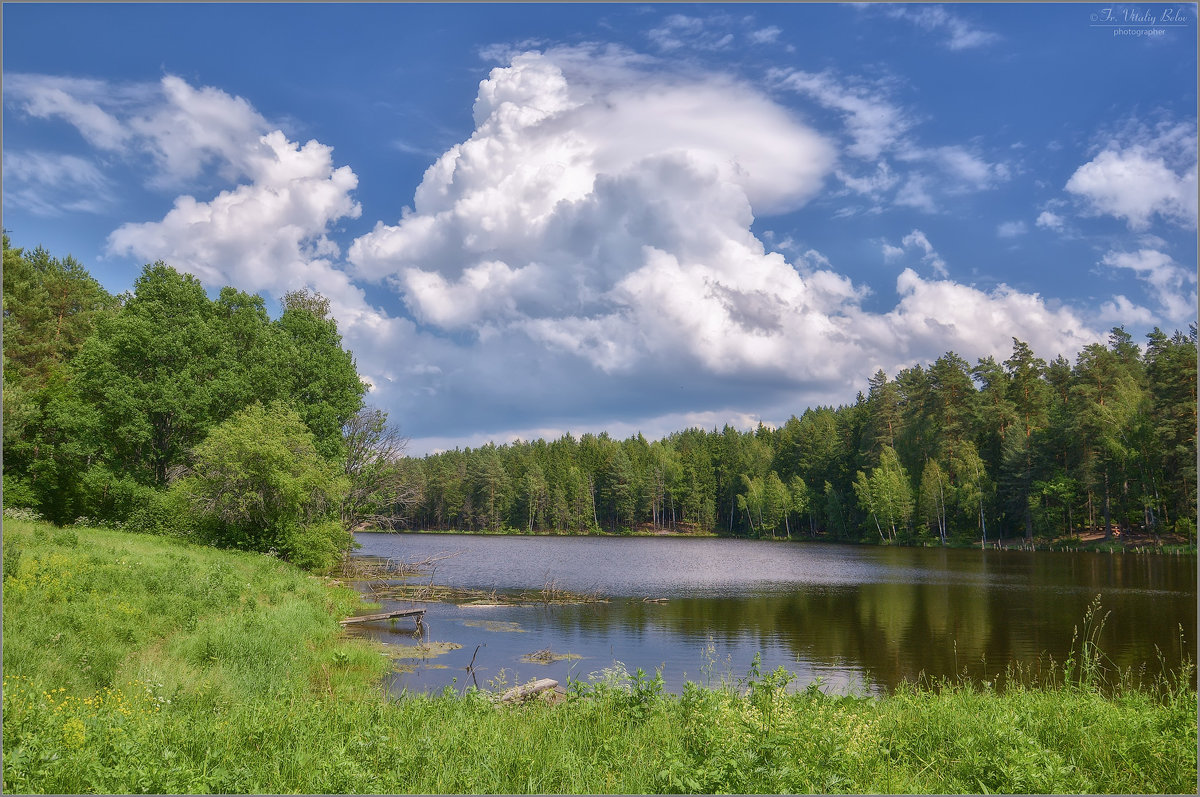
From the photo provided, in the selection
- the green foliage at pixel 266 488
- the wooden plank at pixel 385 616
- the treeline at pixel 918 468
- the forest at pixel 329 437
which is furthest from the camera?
the treeline at pixel 918 468

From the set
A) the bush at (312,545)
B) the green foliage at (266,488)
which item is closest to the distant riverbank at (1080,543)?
the bush at (312,545)

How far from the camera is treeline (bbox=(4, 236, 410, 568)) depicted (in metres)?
36.2

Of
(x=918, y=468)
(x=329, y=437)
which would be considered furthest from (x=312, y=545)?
(x=918, y=468)

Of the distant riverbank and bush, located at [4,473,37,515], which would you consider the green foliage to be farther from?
the distant riverbank

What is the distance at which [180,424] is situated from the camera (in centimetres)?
3994

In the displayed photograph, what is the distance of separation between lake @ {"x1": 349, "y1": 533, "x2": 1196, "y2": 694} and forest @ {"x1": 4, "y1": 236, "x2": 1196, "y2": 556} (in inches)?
396

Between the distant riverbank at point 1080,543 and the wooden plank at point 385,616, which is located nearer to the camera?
the wooden plank at point 385,616

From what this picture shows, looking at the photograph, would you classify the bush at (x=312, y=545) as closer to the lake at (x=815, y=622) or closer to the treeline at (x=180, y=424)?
the treeline at (x=180, y=424)

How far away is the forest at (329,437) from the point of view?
37594 mm

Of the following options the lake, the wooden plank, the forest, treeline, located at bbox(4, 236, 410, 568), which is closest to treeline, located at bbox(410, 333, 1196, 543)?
the forest

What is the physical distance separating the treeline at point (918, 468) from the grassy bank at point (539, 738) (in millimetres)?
57903

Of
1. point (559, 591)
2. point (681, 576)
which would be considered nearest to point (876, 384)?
point (681, 576)

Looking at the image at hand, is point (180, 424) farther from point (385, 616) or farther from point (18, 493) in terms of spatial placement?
point (385, 616)

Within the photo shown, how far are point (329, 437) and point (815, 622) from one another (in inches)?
1261
